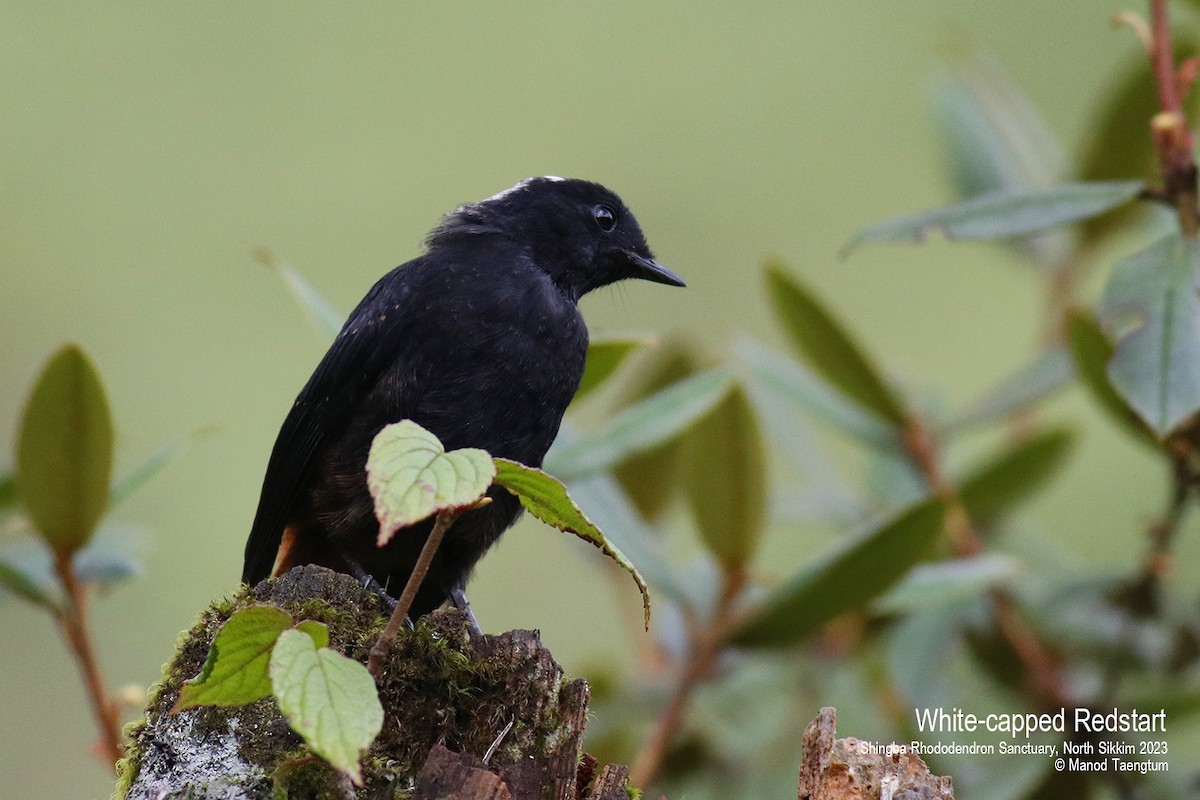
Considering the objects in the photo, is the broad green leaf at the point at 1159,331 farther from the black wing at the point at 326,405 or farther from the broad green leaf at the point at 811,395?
the black wing at the point at 326,405

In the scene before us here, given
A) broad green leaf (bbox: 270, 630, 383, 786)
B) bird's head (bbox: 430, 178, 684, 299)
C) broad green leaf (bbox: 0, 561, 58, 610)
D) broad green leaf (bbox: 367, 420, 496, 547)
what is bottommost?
broad green leaf (bbox: 0, 561, 58, 610)

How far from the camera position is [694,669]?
135 inches

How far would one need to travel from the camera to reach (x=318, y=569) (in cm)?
232

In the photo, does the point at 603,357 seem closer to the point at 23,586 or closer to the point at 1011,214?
the point at 1011,214

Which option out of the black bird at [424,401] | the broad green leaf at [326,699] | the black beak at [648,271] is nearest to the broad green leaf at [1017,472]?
the black beak at [648,271]

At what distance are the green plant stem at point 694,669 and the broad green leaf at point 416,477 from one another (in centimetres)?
172

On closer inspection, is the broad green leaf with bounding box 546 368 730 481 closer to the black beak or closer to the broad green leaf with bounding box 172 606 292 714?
the black beak

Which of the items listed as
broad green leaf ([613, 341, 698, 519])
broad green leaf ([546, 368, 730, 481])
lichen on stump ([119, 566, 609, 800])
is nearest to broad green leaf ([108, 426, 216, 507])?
broad green leaf ([546, 368, 730, 481])

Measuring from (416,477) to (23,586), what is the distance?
1705mm

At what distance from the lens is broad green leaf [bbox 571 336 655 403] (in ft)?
11.0

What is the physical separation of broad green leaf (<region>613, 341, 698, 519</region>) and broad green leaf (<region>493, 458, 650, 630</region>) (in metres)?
2.29

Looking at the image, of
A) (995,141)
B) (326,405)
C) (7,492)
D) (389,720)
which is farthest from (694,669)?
(995,141)

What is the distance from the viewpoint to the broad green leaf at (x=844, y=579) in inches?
123

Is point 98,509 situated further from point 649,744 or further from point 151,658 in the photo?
point 151,658
